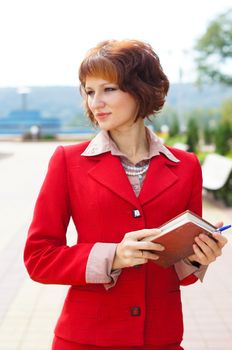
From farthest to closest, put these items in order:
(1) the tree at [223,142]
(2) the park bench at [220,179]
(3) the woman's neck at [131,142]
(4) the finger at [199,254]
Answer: (1) the tree at [223,142] → (2) the park bench at [220,179] → (3) the woman's neck at [131,142] → (4) the finger at [199,254]

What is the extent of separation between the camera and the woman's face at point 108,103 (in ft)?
6.34

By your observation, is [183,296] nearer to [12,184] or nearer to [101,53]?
[101,53]

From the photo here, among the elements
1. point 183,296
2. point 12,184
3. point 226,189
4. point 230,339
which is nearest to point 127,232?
point 230,339

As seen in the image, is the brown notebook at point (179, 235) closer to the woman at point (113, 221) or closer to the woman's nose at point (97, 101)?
the woman at point (113, 221)

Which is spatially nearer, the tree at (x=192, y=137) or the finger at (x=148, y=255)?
the finger at (x=148, y=255)

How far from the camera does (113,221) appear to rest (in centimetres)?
187

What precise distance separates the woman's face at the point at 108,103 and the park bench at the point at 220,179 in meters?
9.38

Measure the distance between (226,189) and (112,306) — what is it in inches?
388

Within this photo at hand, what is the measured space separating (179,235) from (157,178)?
0.26 metres

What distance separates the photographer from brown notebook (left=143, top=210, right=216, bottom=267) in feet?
5.47

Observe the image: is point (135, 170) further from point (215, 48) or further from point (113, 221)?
point (215, 48)

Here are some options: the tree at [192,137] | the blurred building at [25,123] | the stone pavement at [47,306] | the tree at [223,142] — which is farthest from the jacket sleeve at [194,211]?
the blurred building at [25,123]

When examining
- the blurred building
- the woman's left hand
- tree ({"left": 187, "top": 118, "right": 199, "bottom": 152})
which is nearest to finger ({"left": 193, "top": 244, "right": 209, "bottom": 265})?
the woman's left hand

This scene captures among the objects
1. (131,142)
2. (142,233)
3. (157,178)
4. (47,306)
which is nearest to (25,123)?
(47,306)
